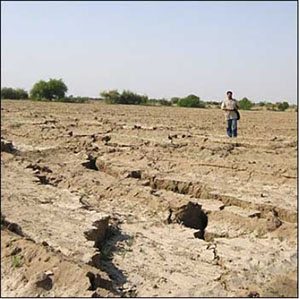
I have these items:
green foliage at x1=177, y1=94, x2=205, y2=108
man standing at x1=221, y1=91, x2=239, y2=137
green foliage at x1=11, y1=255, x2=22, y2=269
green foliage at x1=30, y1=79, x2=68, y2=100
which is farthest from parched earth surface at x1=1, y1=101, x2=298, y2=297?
green foliage at x1=30, y1=79, x2=68, y2=100

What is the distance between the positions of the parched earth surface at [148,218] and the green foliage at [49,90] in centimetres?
2918

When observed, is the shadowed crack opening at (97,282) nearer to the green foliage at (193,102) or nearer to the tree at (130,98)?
the green foliage at (193,102)

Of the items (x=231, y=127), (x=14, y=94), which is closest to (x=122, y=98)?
(x=14, y=94)

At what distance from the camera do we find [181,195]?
27.5 feet

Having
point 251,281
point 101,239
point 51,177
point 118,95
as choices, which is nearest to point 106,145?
→ point 51,177

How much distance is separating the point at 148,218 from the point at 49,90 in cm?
3498

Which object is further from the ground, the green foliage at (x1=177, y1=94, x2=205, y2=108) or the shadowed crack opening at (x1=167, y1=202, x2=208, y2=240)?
the green foliage at (x1=177, y1=94, x2=205, y2=108)

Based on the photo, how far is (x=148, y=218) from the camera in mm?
7379

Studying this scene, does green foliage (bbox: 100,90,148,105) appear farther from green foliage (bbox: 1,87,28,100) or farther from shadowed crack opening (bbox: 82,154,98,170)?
shadowed crack opening (bbox: 82,154,98,170)

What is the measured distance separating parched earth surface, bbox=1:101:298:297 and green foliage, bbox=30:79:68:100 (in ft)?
95.7

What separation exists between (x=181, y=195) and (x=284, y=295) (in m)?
3.11

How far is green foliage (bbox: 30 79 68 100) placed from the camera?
1610 inches

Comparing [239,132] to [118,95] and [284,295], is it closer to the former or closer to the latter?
[284,295]

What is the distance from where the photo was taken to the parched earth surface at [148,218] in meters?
5.20
